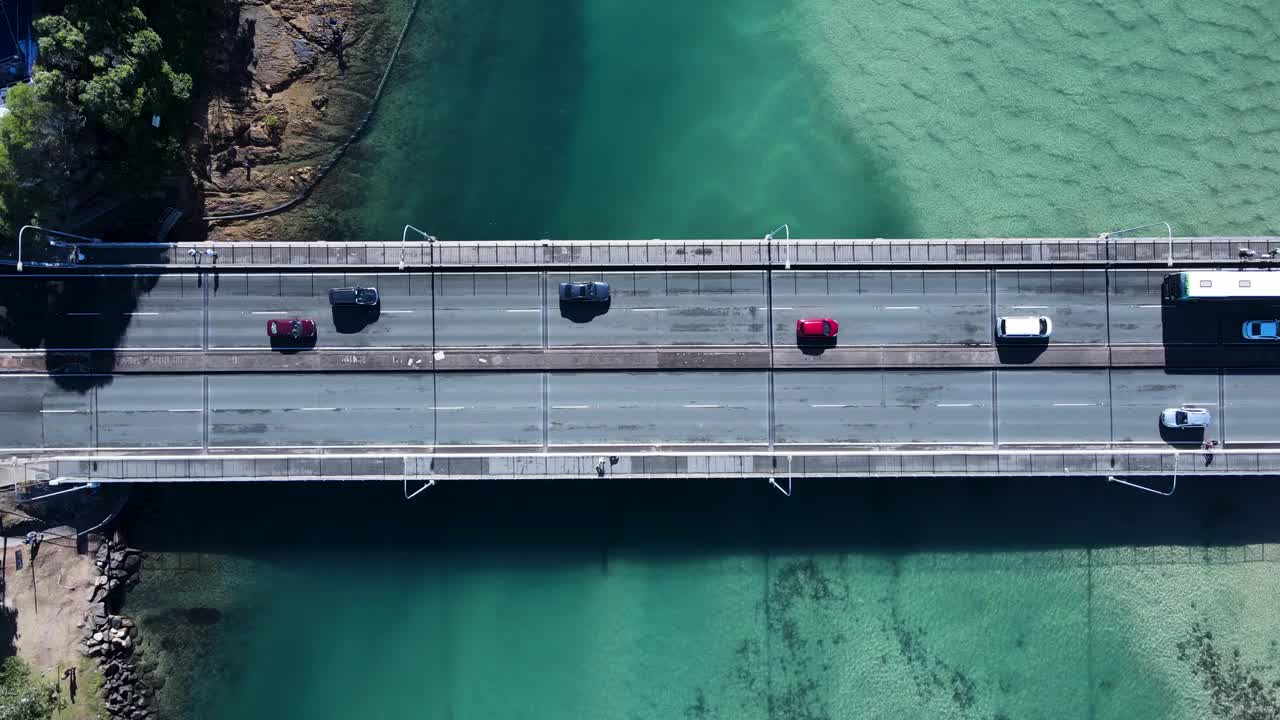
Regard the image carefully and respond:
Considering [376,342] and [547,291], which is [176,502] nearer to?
[376,342]

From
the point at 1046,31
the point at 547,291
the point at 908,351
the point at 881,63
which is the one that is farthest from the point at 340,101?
the point at 1046,31

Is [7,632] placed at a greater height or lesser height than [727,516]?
lesser

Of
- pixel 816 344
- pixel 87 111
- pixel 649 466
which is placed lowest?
pixel 649 466

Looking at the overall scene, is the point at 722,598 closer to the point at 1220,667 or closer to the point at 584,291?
the point at 584,291

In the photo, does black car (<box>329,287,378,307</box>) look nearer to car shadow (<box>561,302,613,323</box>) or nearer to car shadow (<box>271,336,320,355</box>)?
car shadow (<box>271,336,320,355</box>)

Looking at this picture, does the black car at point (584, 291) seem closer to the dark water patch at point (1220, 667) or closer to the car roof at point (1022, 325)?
the car roof at point (1022, 325)

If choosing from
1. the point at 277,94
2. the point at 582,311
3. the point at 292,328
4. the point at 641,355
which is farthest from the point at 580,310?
the point at 277,94

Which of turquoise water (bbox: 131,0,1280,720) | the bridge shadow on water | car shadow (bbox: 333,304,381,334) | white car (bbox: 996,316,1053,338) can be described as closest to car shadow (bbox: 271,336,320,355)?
car shadow (bbox: 333,304,381,334)
